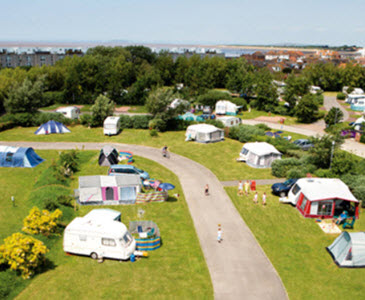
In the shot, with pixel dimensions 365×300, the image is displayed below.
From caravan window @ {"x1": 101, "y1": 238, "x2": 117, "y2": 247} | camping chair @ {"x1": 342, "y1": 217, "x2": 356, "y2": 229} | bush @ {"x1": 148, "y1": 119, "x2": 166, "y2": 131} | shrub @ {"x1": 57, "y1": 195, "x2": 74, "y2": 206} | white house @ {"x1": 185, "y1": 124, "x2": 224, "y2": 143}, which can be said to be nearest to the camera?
caravan window @ {"x1": 101, "y1": 238, "x2": 117, "y2": 247}

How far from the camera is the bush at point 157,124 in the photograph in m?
43.3

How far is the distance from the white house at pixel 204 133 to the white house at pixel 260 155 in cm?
729

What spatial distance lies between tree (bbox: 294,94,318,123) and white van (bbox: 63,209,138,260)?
40.1 meters

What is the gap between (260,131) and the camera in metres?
40.4

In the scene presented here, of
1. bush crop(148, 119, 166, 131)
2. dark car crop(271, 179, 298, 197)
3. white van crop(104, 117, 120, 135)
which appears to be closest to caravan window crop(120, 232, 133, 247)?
dark car crop(271, 179, 298, 197)

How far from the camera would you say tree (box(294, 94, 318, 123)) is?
5031cm

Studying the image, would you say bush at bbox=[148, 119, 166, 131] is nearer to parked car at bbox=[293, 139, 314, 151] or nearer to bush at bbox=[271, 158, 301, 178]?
parked car at bbox=[293, 139, 314, 151]

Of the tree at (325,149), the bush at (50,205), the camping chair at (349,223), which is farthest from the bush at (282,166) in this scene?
the bush at (50,205)

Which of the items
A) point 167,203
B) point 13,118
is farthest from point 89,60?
point 167,203

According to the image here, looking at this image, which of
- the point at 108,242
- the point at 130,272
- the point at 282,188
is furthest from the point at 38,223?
the point at 282,188

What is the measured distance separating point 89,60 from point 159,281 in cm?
5292

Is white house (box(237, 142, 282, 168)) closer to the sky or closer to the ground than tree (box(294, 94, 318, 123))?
closer to the ground

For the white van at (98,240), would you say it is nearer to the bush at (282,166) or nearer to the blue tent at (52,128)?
the bush at (282,166)

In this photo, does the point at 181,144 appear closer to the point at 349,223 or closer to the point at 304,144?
the point at 304,144
